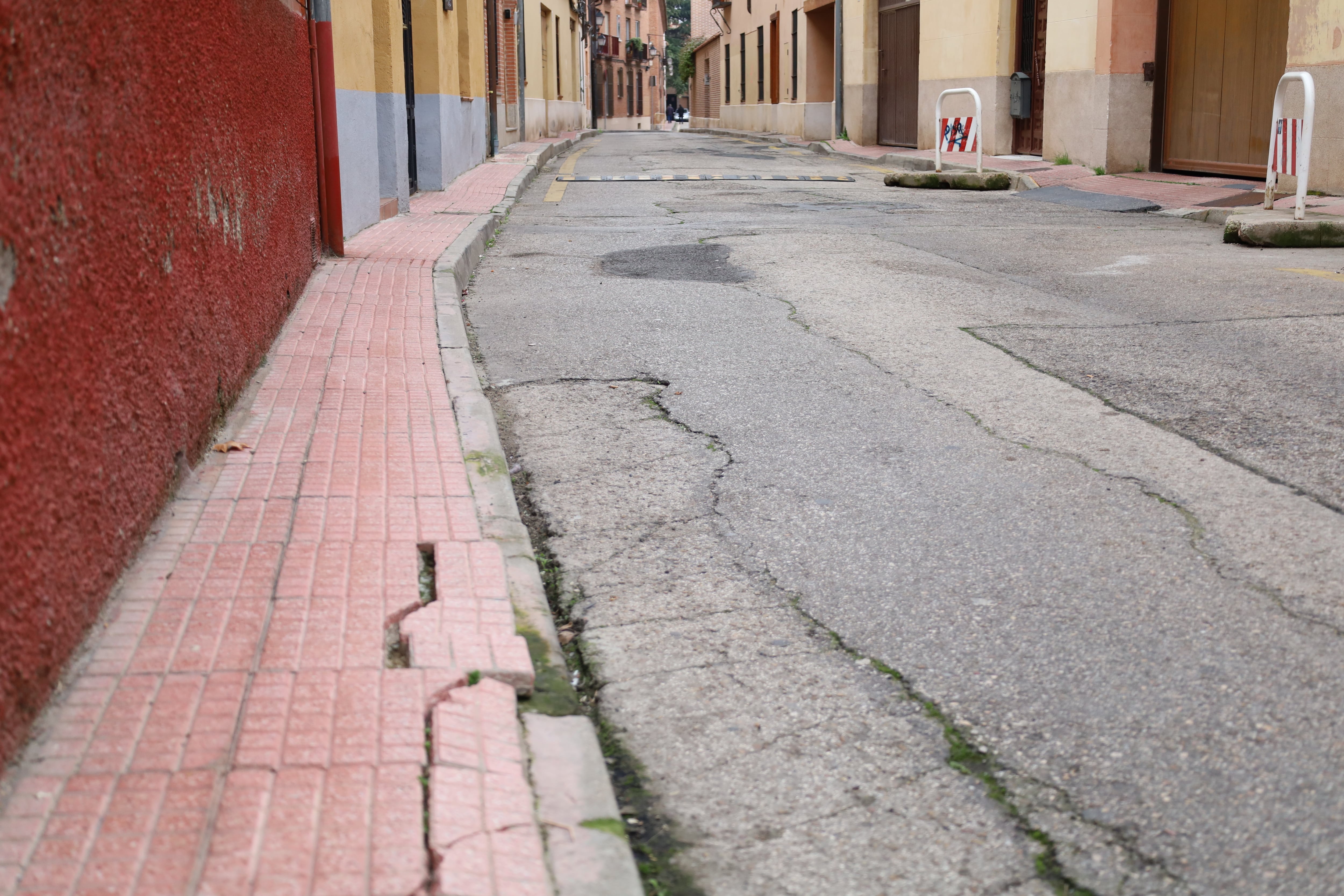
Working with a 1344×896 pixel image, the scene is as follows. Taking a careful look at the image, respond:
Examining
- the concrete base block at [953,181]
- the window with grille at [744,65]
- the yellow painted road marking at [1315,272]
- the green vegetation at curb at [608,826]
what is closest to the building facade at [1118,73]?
the concrete base block at [953,181]

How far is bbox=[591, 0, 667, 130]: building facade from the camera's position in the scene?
61062mm

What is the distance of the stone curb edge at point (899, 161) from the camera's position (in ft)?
51.4

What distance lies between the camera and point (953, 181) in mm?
15586

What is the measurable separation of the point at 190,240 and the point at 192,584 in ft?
4.65

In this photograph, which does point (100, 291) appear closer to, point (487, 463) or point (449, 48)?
point (487, 463)

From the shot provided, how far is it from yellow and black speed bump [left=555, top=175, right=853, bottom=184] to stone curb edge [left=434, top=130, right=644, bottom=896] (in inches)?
443

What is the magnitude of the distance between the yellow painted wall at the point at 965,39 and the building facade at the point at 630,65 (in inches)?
1338

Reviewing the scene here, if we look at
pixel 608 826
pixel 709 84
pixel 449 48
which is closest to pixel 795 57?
pixel 449 48

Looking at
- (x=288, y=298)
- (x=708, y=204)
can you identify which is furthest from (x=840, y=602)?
(x=708, y=204)

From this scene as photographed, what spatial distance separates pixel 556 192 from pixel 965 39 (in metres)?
8.41

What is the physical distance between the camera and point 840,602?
3.19 meters

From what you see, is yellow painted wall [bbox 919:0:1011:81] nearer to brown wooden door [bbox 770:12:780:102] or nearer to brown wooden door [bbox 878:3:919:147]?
brown wooden door [bbox 878:3:919:147]

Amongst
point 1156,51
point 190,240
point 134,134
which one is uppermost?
point 1156,51

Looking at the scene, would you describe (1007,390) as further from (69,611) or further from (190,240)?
(69,611)
